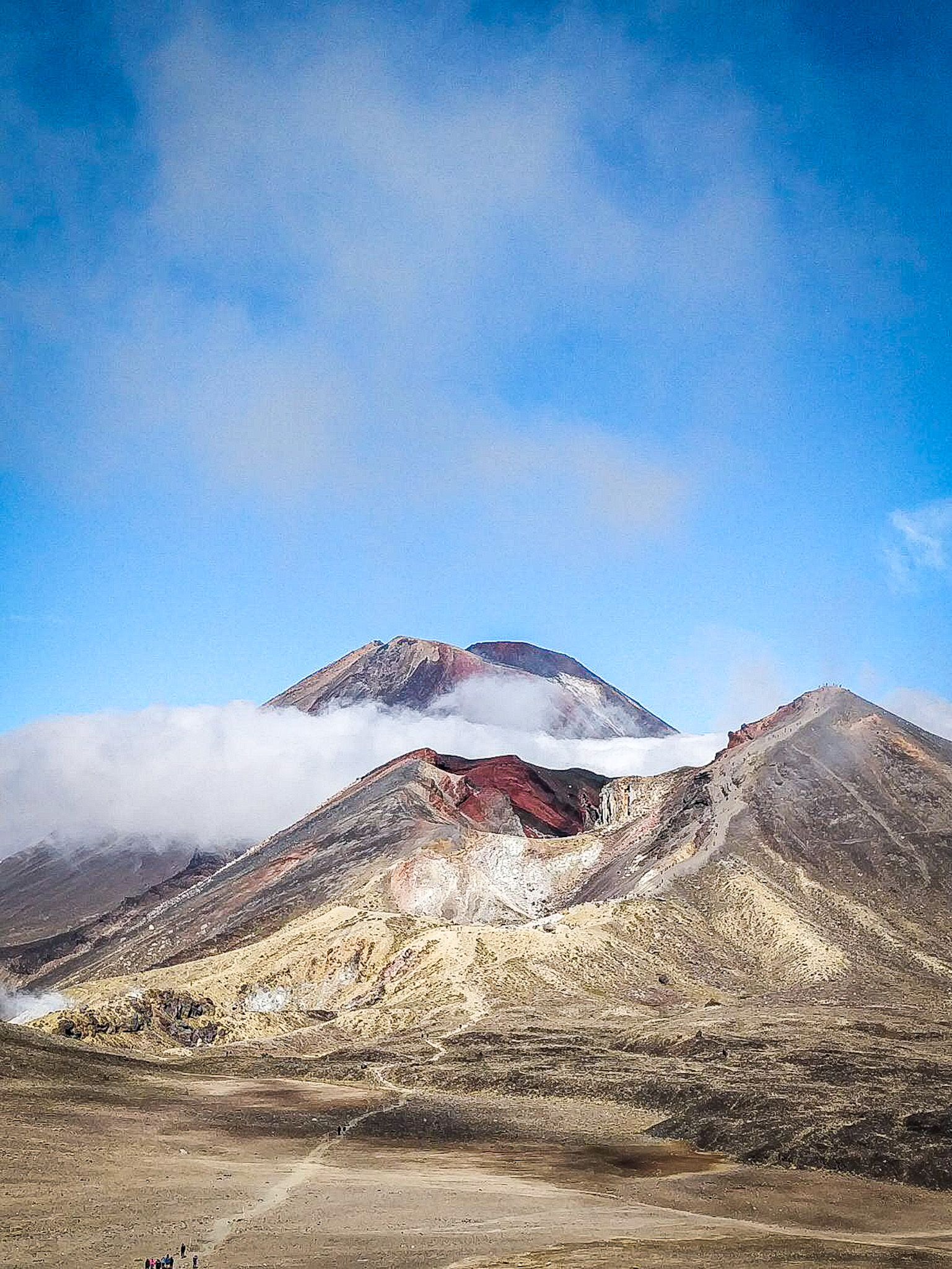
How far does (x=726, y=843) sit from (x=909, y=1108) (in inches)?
3338

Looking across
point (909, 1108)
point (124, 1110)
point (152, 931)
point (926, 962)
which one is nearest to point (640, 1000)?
point (926, 962)

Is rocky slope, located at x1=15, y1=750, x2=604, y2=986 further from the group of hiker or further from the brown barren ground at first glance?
the group of hiker

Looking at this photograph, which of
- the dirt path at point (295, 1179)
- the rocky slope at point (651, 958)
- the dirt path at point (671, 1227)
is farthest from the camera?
the rocky slope at point (651, 958)

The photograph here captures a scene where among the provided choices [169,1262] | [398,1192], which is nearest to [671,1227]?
[398,1192]

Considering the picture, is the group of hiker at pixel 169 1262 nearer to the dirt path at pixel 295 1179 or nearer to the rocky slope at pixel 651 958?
the dirt path at pixel 295 1179

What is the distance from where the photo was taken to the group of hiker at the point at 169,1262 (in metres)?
29.8

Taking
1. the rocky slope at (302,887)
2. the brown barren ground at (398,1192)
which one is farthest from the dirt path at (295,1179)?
the rocky slope at (302,887)

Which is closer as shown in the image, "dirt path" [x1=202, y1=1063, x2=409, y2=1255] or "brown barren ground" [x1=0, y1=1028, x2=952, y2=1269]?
"brown barren ground" [x1=0, y1=1028, x2=952, y2=1269]

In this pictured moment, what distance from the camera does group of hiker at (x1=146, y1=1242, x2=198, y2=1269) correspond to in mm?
29750

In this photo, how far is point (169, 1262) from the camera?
29.9 meters

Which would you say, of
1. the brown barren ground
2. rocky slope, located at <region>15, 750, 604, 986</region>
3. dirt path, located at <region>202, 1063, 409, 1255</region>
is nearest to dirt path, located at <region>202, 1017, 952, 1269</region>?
dirt path, located at <region>202, 1063, 409, 1255</region>

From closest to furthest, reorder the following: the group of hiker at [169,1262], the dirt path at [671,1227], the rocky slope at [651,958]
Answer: the group of hiker at [169,1262] < the dirt path at [671,1227] < the rocky slope at [651,958]

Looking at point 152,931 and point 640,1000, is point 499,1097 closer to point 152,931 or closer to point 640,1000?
point 640,1000

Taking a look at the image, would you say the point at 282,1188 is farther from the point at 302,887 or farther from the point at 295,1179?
the point at 302,887
